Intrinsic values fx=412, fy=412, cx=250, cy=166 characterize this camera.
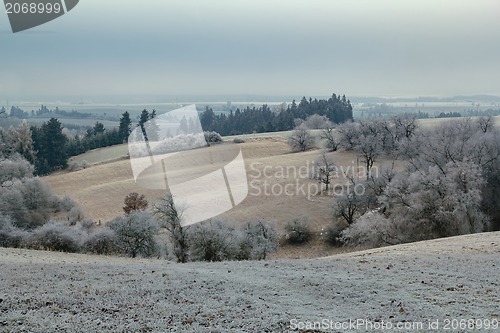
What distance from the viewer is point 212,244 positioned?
29.3 metres

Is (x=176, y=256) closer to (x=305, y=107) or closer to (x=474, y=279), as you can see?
(x=474, y=279)

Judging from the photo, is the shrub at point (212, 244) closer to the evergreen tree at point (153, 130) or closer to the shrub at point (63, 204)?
the shrub at point (63, 204)

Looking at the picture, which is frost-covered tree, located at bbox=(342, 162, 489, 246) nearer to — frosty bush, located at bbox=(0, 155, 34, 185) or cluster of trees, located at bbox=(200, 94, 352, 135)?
frosty bush, located at bbox=(0, 155, 34, 185)

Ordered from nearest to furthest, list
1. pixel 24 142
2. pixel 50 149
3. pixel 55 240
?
pixel 55 240, pixel 24 142, pixel 50 149

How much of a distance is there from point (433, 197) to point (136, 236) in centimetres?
2311

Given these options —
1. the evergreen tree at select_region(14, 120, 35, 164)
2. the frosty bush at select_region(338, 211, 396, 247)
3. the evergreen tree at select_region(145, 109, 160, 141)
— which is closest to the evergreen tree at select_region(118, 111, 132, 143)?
the evergreen tree at select_region(145, 109, 160, 141)

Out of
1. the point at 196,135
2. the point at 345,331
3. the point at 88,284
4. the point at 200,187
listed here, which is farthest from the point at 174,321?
the point at 196,135

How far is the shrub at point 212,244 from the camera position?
29312 millimetres

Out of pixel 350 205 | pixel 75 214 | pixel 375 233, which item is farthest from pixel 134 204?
pixel 375 233

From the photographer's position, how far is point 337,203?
42094 mm

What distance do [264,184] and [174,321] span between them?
Result: 47.3m

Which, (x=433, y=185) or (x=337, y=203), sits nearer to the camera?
(x=433, y=185)

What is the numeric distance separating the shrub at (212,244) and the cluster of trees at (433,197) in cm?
1041

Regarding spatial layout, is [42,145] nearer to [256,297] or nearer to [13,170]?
[13,170]
